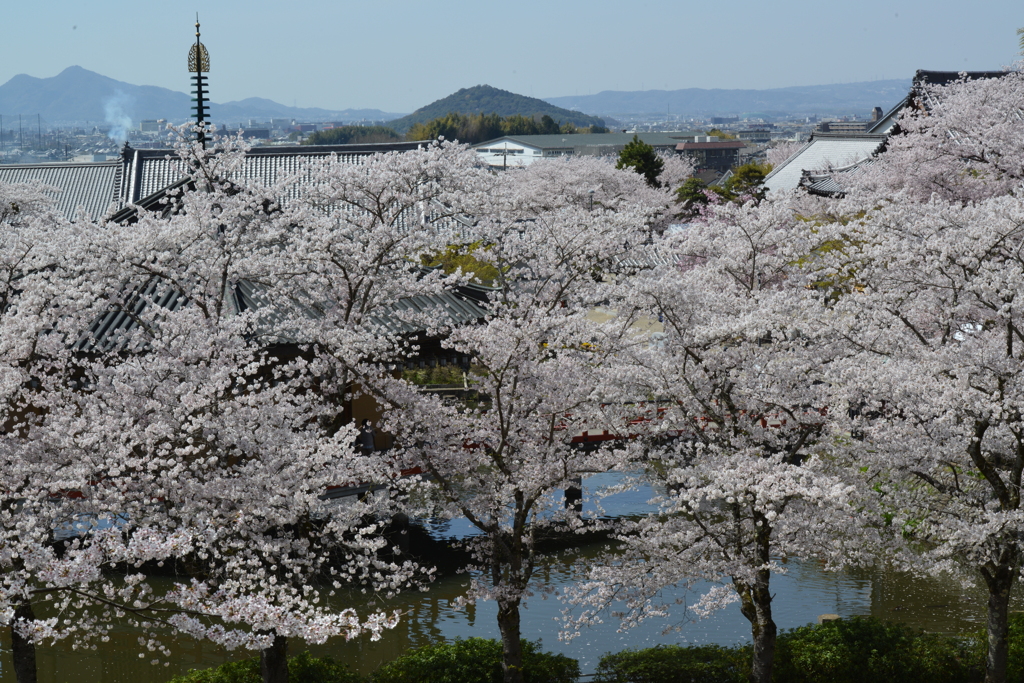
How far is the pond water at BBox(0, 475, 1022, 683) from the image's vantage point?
13.3 m

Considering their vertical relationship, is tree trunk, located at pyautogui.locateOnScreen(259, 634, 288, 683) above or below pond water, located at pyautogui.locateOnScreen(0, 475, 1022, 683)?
above

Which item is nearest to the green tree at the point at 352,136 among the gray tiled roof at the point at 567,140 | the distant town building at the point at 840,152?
the gray tiled roof at the point at 567,140

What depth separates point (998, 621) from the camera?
10.5 meters

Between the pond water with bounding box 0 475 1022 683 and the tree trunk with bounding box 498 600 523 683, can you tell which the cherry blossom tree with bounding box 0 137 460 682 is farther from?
the pond water with bounding box 0 475 1022 683

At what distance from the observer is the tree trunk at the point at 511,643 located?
1096cm

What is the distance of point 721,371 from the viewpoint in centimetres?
1077

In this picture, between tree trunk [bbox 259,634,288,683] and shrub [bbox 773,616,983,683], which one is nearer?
tree trunk [bbox 259,634,288,683]

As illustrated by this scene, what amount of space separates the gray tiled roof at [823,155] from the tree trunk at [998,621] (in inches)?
1261

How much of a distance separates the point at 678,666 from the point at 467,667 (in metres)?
2.67

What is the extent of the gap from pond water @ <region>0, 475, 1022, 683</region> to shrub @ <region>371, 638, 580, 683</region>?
133 cm

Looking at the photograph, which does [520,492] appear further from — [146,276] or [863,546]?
[146,276]

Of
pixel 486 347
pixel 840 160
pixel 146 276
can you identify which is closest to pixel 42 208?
pixel 146 276

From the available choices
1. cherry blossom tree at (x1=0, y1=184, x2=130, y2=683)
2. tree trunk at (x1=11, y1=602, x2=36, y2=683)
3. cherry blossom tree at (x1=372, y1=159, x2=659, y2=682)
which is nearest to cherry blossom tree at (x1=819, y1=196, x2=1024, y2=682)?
cherry blossom tree at (x1=372, y1=159, x2=659, y2=682)

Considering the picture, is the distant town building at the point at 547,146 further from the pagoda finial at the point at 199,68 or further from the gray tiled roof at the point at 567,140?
the pagoda finial at the point at 199,68
